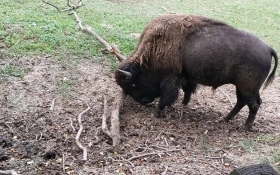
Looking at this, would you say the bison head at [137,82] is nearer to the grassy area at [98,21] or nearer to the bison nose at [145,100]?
the bison nose at [145,100]

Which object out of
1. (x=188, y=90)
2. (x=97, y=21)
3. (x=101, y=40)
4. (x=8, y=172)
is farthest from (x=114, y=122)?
(x=97, y=21)

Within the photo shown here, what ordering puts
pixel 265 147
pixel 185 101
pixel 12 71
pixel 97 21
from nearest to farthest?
pixel 265 147 < pixel 185 101 < pixel 12 71 < pixel 97 21

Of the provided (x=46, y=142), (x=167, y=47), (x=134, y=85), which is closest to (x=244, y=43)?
(x=167, y=47)

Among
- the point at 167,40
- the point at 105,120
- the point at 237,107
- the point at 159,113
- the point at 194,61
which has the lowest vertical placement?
the point at 159,113

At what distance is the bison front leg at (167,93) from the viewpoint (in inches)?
252

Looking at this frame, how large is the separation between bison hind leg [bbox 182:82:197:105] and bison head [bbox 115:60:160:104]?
1.66 ft

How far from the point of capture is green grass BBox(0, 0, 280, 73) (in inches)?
323

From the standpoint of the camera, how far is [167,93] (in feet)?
21.1

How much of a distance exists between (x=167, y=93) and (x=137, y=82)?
549mm

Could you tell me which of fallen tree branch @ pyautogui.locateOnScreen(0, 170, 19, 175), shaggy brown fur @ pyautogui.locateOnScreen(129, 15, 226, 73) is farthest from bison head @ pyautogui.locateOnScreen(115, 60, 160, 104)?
fallen tree branch @ pyautogui.locateOnScreen(0, 170, 19, 175)

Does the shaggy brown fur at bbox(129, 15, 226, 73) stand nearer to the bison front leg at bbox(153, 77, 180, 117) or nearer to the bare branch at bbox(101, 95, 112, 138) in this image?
the bison front leg at bbox(153, 77, 180, 117)

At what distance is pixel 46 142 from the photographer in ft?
17.7

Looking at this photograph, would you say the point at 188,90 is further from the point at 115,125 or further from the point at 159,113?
the point at 115,125

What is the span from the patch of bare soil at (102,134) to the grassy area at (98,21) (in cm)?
65
